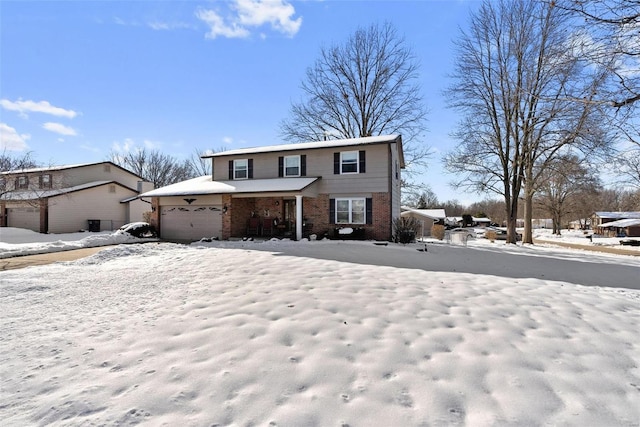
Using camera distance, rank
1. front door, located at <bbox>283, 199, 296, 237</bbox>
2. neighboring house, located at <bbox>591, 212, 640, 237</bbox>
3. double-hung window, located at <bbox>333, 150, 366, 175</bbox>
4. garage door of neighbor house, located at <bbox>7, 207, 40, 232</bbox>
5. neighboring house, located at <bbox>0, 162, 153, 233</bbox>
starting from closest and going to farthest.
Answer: double-hung window, located at <bbox>333, 150, 366, 175</bbox>
front door, located at <bbox>283, 199, 296, 237</bbox>
neighboring house, located at <bbox>0, 162, 153, 233</bbox>
garage door of neighbor house, located at <bbox>7, 207, 40, 232</bbox>
neighboring house, located at <bbox>591, 212, 640, 237</bbox>

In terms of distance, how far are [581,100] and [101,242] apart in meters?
18.8

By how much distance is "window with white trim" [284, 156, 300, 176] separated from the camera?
60.7 ft

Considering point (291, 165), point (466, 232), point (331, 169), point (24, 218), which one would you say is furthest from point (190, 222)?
point (466, 232)

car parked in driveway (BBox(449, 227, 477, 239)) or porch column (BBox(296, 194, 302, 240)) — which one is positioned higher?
porch column (BBox(296, 194, 302, 240))

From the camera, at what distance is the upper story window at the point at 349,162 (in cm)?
1704

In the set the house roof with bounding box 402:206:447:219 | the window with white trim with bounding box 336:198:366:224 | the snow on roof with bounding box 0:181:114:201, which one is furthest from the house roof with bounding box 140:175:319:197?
the house roof with bounding box 402:206:447:219

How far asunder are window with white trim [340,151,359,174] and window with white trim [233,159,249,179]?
19.7ft

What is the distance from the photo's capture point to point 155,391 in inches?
108

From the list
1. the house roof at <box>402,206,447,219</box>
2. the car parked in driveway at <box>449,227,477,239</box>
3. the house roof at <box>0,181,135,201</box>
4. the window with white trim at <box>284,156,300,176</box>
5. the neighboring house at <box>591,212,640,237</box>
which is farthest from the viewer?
the neighboring house at <box>591,212,640,237</box>

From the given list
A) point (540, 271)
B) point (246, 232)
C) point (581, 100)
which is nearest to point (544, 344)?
point (581, 100)

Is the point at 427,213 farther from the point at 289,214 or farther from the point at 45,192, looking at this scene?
the point at 45,192

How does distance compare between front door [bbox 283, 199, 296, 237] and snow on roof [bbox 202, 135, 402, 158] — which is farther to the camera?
front door [bbox 283, 199, 296, 237]

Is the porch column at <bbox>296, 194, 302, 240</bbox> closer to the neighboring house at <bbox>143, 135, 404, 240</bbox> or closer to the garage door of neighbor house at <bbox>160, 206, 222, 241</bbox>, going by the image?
the neighboring house at <bbox>143, 135, 404, 240</bbox>

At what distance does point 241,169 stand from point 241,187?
243 cm
